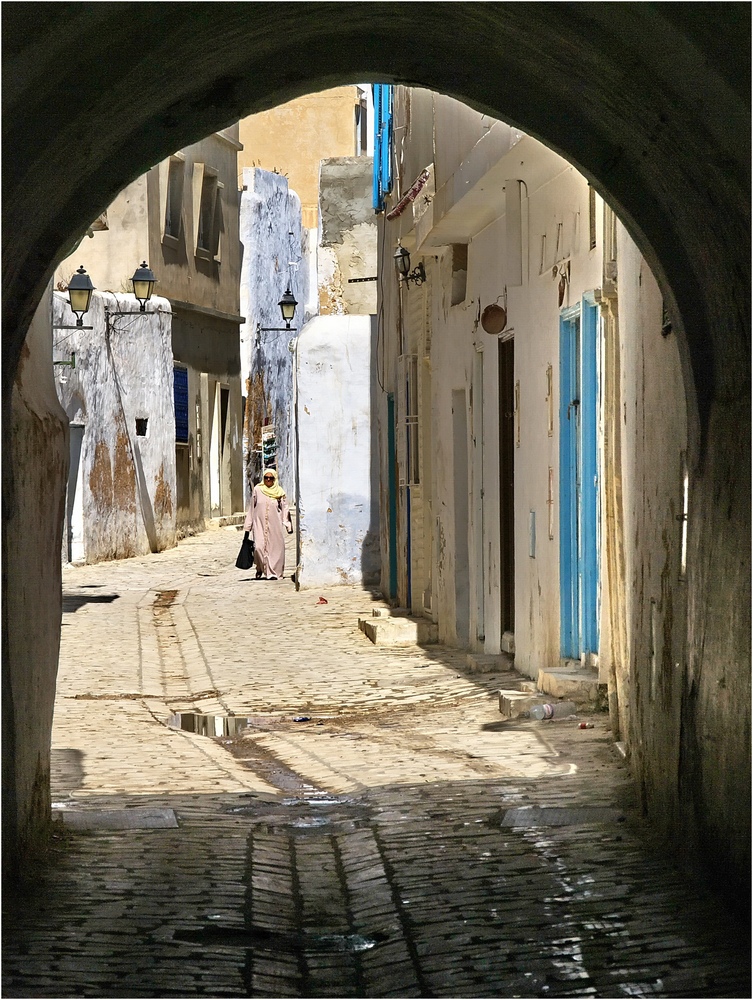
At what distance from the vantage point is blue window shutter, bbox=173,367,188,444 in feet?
91.6

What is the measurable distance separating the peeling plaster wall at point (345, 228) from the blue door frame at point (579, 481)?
1699 cm

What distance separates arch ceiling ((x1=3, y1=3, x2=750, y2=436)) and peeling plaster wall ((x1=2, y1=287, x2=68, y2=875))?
1.67 feet

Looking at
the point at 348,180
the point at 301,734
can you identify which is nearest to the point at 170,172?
the point at 348,180

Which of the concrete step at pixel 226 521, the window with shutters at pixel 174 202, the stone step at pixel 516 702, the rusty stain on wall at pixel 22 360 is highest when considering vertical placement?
the window with shutters at pixel 174 202

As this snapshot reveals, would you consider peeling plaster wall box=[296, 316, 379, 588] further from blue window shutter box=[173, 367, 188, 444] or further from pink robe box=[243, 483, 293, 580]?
blue window shutter box=[173, 367, 188, 444]

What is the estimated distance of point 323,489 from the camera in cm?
2009

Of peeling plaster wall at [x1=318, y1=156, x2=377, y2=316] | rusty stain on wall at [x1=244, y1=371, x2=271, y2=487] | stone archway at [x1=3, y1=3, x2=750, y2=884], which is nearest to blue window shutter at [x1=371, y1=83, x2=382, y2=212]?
peeling plaster wall at [x1=318, y1=156, x2=377, y2=316]

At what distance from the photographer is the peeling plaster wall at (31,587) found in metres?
5.38

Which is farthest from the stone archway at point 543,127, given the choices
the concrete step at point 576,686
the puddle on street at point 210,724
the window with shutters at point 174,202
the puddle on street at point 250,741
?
the window with shutters at point 174,202

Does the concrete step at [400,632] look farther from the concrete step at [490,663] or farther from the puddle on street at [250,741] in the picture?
the puddle on street at [250,741]

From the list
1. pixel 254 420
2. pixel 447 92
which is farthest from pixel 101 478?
pixel 447 92

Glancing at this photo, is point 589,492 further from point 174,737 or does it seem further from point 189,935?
point 189,935

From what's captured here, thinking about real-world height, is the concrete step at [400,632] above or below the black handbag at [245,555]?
below

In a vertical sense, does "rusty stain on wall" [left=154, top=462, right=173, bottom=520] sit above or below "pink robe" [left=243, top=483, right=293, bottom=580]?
above
